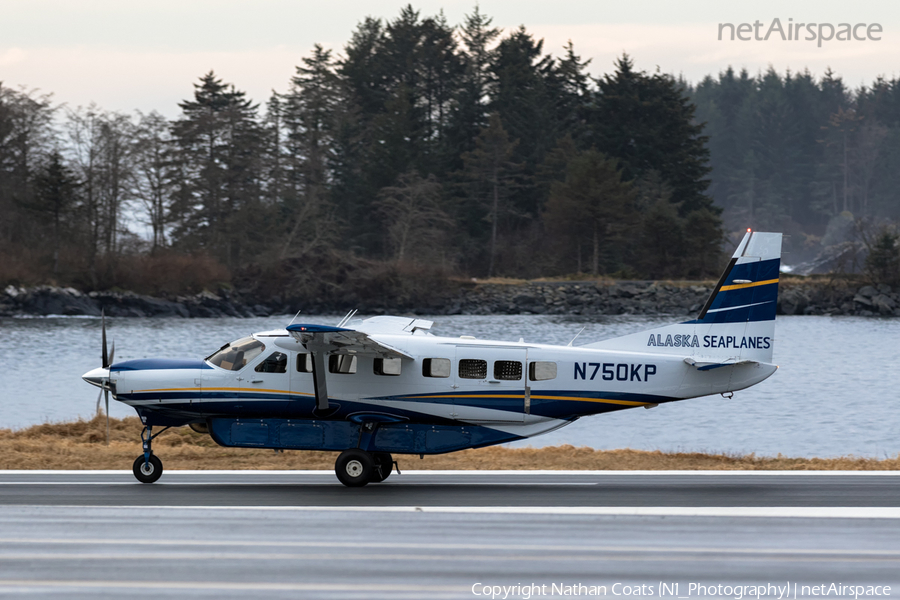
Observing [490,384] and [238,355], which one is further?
[238,355]

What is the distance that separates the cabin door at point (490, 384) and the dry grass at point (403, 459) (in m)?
4.54

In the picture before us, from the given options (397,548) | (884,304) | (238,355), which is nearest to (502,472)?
(238,355)

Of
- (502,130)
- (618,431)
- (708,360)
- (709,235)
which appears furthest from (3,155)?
(708,360)

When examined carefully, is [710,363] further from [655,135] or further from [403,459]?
[655,135]

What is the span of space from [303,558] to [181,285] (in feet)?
262

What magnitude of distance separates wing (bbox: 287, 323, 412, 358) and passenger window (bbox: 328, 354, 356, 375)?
14 cm

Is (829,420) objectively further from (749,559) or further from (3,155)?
(3,155)

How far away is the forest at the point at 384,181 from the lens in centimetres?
8756

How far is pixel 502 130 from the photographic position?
100875mm

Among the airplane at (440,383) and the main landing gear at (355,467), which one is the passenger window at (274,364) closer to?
the airplane at (440,383)

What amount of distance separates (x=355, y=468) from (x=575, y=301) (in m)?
76.3

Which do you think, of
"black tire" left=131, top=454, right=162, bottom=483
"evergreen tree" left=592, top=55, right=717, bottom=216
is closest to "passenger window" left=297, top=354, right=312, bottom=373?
"black tire" left=131, top=454, right=162, bottom=483

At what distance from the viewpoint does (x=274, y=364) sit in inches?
663

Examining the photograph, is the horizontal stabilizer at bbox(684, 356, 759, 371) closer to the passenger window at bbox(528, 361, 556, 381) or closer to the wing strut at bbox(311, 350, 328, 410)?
the passenger window at bbox(528, 361, 556, 381)
